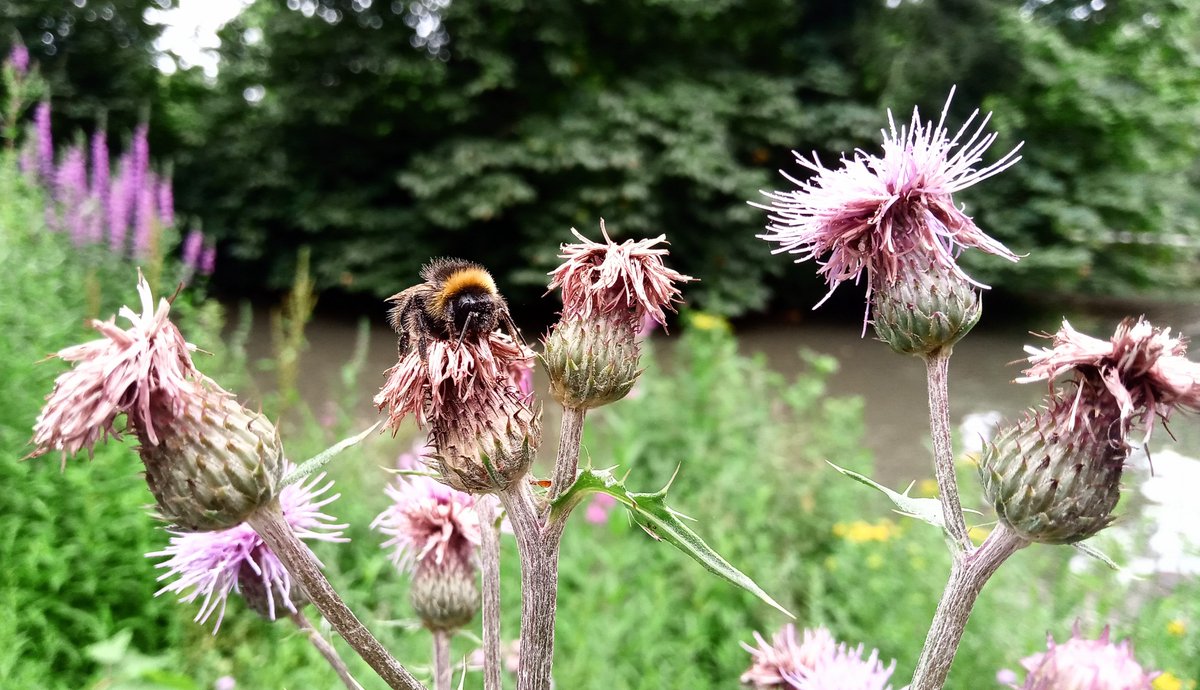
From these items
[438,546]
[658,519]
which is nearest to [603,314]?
[658,519]

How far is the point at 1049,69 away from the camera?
13383mm

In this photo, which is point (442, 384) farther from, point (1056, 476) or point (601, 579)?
point (601, 579)

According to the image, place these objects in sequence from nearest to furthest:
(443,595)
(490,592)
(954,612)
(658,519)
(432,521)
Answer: (658,519)
(954,612)
(490,592)
(443,595)
(432,521)

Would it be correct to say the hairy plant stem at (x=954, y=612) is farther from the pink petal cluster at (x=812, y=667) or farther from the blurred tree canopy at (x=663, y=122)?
the blurred tree canopy at (x=663, y=122)

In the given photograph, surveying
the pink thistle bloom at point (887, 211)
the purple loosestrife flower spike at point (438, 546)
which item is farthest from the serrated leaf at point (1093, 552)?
the purple loosestrife flower spike at point (438, 546)

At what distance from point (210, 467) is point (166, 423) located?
0.13m

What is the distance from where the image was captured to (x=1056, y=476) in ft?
3.88

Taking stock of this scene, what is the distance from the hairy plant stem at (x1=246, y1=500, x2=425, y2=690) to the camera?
995 mm

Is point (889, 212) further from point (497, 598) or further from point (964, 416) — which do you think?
point (964, 416)

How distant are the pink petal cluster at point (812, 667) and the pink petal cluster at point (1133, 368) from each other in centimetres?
60

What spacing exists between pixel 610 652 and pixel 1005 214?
43.1 ft

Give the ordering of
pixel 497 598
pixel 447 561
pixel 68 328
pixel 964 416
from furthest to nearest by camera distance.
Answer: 1. pixel 964 416
2. pixel 68 328
3. pixel 447 561
4. pixel 497 598

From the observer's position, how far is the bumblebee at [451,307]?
1.23 m

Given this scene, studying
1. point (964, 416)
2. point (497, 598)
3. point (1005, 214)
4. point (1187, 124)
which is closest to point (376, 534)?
point (497, 598)
